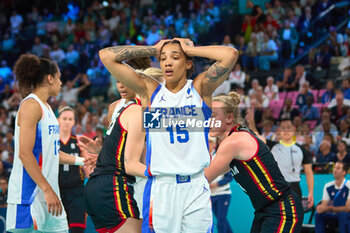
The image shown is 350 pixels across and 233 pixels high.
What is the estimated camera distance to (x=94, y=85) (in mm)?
14742

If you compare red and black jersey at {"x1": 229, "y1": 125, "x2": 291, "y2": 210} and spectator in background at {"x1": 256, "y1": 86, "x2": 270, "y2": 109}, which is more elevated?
spectator in background at {"x1": 256, "y1": 86, "x2": 270, "y2": 109}

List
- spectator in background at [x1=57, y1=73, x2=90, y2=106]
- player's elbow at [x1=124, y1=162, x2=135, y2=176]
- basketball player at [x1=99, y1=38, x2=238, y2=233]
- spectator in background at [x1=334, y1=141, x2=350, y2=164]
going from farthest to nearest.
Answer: spectator in background at [x1=57, y1=73, x2=90, y2=106] < spectator in background at [x1=334, y1=141, x2=350, y2=164] < player's elbow at [x1=124, y1=162, x2=135, y2=176] < basketball player at [x1=99, y1=38, x2=238, y2=233]

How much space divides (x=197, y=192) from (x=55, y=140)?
1.66 metres

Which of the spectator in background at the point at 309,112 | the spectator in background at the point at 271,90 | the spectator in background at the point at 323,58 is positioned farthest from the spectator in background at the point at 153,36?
the spectator in background at the point at 309,112

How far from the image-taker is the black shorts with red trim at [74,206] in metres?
6.55

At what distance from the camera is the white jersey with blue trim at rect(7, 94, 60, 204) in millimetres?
4113

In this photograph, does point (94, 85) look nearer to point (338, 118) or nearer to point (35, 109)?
point (338, 118)

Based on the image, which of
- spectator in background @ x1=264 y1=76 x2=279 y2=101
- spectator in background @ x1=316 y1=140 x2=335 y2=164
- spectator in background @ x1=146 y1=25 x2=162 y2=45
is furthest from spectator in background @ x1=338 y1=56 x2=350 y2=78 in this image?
spectator in background @ x1=146 y1=25 x2=162 y2=45

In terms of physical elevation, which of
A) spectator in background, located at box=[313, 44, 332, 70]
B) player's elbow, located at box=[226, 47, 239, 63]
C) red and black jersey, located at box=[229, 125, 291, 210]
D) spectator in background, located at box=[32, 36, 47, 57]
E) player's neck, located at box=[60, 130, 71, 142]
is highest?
spectator in background, located at box=[32, 36, 47, 57]

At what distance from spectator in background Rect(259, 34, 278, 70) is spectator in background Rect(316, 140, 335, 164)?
5110 millimetres

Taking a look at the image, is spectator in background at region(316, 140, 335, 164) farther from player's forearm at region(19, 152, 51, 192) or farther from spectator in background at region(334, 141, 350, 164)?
player's forearm at region(19, 152, 51, 192)

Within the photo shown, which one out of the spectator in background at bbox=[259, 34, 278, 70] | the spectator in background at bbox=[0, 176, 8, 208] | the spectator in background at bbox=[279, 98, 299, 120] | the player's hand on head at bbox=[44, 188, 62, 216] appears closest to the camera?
the player's hand on head at bbox=[44, 188, 62, 216]

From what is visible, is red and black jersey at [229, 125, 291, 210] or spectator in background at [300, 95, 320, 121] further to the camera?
spectator in background at [300, 95, 320, 121]

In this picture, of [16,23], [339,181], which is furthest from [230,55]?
[16,23]
